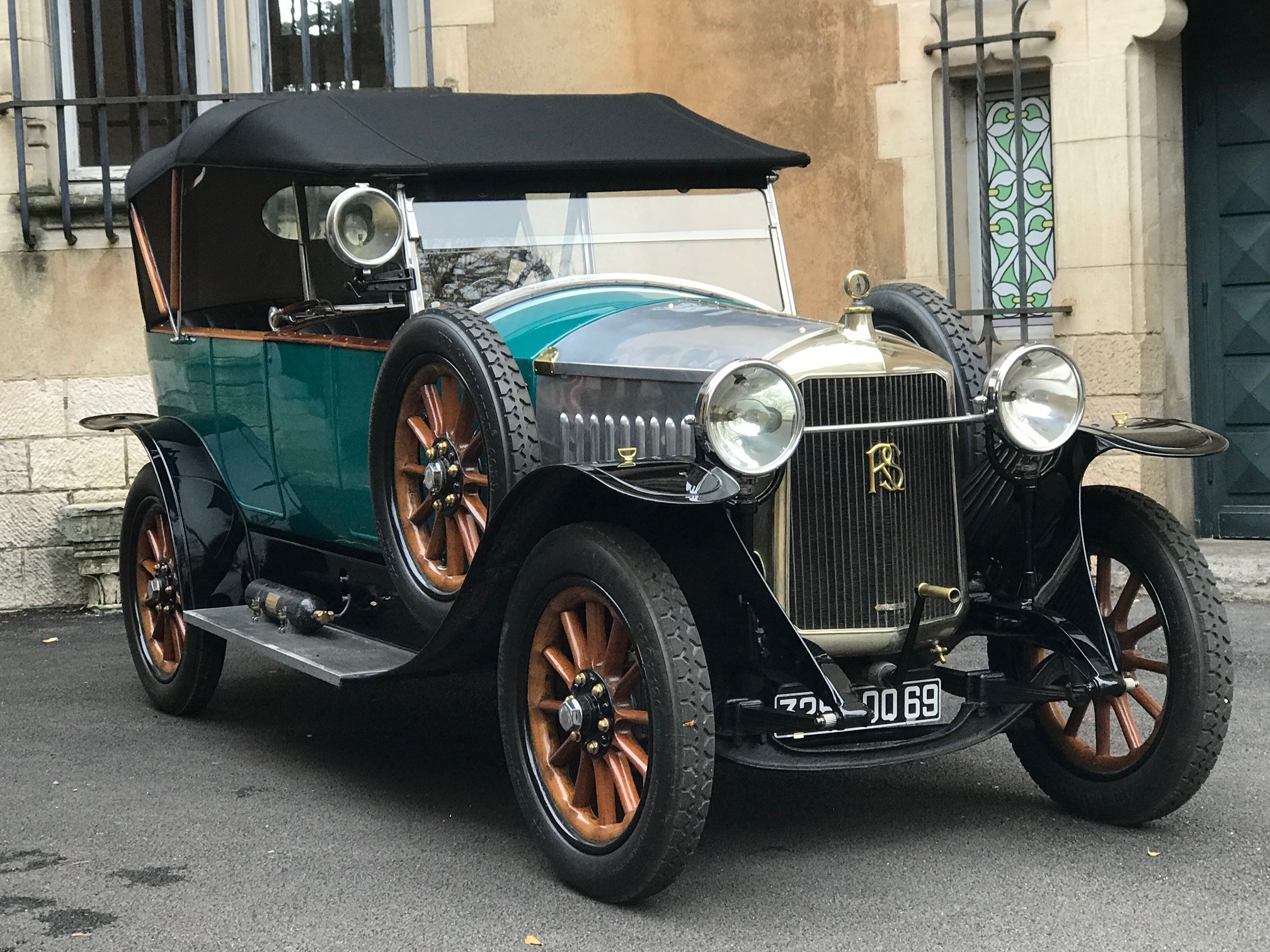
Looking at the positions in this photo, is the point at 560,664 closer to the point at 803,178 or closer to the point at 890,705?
the point at 890,705

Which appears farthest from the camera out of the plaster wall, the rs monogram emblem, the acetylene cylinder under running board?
the plaster wall

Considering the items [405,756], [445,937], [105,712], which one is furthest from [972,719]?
[105,712]

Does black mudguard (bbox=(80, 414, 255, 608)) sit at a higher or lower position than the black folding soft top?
lower

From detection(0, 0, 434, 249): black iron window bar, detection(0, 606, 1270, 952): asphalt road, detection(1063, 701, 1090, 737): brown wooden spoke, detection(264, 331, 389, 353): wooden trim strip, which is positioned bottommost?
detection(0, 606, 1270, 952): asphalt road

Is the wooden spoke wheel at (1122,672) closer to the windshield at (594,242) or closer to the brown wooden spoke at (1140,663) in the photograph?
the brown wooden spoke at (1140,663)

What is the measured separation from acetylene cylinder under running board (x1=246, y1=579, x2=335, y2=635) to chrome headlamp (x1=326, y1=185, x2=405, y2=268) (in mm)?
1054

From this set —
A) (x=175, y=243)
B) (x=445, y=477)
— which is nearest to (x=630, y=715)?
(x=445, y=477)

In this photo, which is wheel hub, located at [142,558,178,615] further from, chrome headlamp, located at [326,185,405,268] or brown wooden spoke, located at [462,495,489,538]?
brown wooden spoke, located at [462,495,489,538]

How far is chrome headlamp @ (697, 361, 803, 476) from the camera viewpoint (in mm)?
3627

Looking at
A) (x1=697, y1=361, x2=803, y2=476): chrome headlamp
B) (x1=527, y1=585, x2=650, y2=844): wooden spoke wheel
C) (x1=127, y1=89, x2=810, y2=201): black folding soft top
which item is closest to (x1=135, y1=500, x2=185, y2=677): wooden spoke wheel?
(x1=127, y1=89, x2=810, y2=201): black folding soft top

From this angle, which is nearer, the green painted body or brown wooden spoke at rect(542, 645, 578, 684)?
brown wooden spoke at rect(542, 645, 578, 684)

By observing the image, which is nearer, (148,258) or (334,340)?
(334,340)

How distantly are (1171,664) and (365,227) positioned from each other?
8.19ft

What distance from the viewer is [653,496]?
351 cm
